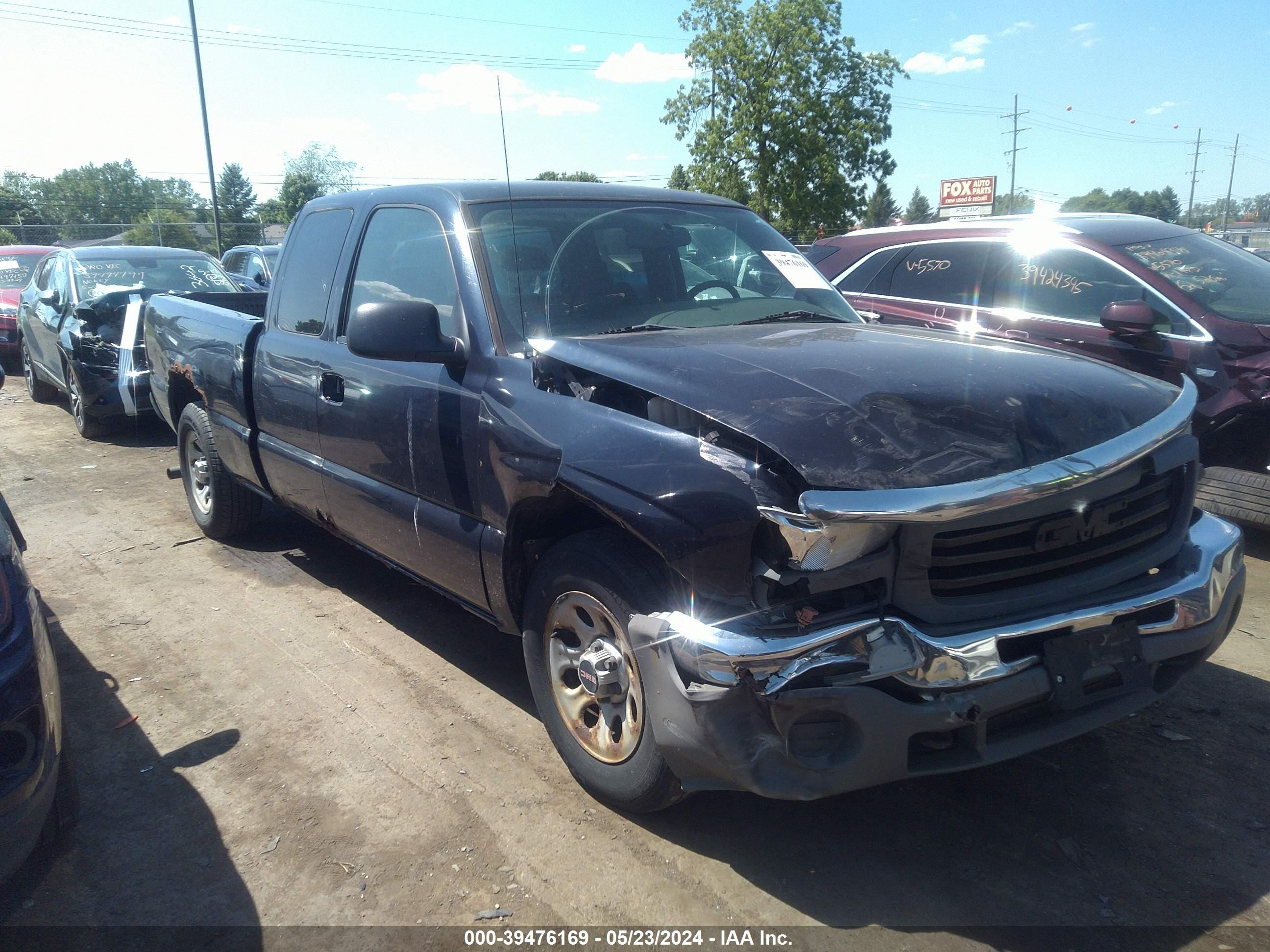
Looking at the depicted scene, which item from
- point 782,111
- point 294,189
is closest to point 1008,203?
point 782,111

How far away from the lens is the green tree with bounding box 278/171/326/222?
1700 inches

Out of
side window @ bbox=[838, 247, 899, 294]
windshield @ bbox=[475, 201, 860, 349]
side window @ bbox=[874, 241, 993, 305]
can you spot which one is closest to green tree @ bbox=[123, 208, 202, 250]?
side window @ bbox=[838, 247, 899, 294]

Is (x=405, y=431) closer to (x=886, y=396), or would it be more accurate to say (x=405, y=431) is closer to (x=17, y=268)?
(x=886, y=396)

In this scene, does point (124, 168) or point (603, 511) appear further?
point (124, 168)

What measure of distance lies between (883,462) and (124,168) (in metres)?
91.7

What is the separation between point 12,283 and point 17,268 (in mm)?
423

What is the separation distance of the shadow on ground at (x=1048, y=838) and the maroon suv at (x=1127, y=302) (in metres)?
2.06

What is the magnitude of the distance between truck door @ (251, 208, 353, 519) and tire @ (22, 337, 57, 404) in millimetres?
8072

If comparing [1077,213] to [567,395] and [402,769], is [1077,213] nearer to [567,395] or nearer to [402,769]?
[567,395]

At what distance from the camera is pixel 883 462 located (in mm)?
2279

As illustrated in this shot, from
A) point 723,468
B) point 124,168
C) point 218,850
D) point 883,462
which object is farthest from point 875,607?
point 124,168

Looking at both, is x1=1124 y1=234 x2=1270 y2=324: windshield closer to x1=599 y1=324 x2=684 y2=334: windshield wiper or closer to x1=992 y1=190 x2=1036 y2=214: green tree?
x1=599 y1=324 x2=684 y2=334: windshield wiper

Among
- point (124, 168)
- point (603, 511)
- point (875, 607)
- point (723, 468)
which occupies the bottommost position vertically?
point (875, 607)

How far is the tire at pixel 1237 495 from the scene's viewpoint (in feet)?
16.2
